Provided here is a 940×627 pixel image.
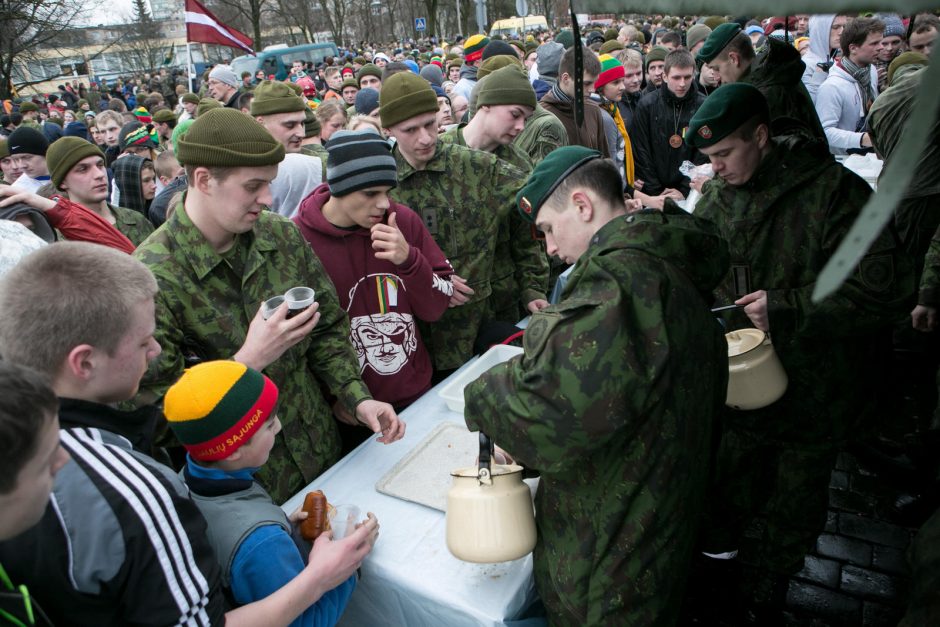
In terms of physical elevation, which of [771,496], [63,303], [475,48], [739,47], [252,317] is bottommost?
[771,496]

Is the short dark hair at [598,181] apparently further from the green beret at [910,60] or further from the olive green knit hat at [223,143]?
the green beret at [910,60]

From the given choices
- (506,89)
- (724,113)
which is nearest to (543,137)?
(506,89)

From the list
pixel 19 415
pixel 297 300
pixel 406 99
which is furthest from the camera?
pixel 406 99

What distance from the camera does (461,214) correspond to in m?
3.22

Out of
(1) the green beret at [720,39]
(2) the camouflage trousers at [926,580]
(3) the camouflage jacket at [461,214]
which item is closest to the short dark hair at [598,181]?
(2) the camouflage trousers at [926,580]

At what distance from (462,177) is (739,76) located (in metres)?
2.00

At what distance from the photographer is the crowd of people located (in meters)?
1.25

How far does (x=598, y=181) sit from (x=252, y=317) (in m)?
1.26

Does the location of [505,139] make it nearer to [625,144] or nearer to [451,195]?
[451,195]

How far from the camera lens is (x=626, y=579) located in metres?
1.57

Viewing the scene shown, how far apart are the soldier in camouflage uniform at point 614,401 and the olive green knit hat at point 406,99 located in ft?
4.76

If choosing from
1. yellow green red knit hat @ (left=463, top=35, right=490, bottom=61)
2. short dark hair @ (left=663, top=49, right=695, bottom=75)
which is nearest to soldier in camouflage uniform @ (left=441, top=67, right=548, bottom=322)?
short dark hair @ (left=663, top=49, right=695, bottom=75)

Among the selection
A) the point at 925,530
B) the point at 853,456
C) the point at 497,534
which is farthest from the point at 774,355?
the point at 853,456

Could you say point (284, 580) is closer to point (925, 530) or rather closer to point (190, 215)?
→ point (190, 215)
